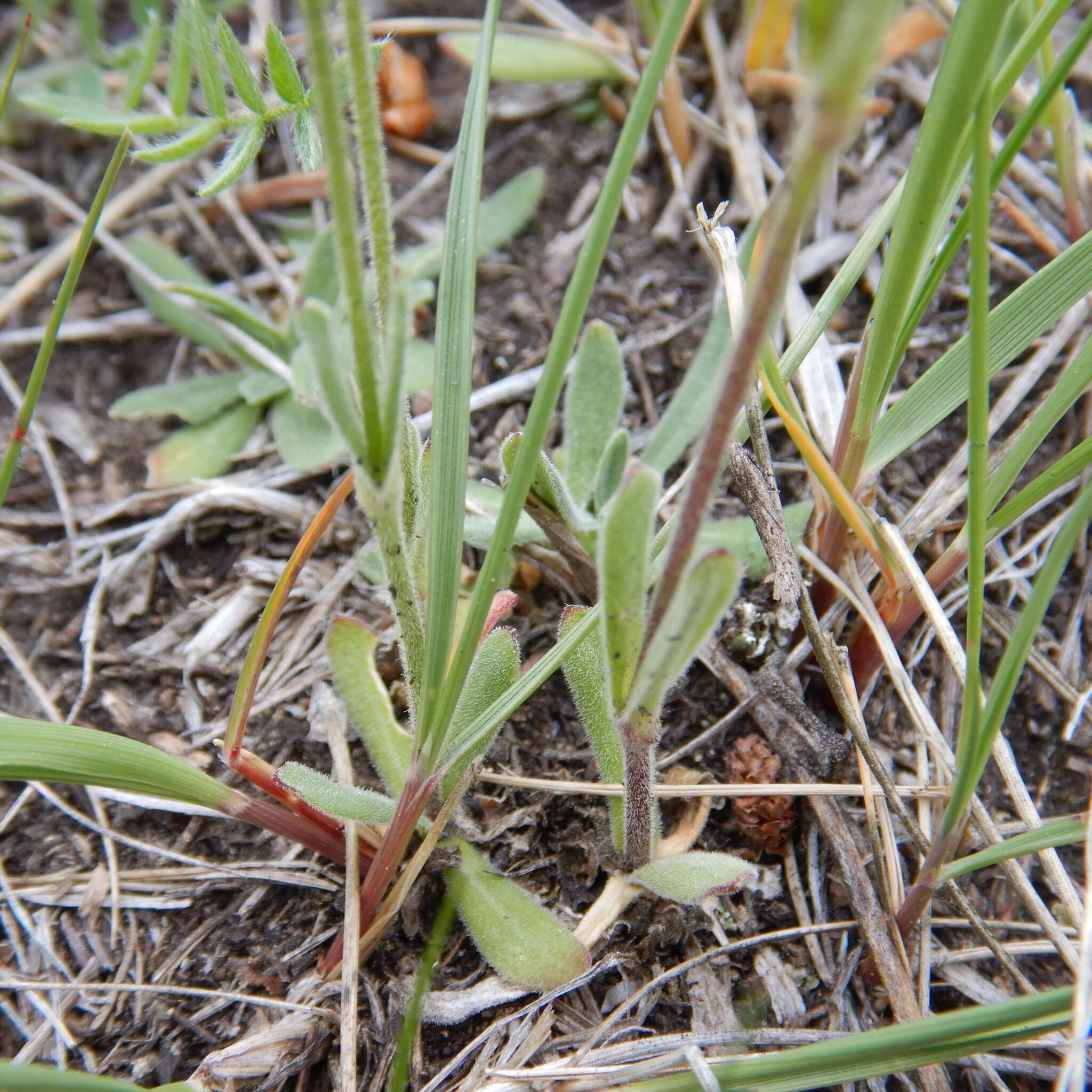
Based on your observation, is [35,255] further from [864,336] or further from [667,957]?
[667,957]

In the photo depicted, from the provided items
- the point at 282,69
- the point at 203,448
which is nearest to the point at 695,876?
the point at 282,69

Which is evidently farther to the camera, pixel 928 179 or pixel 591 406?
pixel 591 406

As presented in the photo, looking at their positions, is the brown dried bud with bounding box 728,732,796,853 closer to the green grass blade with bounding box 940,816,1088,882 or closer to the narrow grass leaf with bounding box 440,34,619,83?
the green grass blade with bounding box 940,816,1088,882

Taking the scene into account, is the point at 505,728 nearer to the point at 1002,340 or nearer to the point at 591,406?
the point at 591,406

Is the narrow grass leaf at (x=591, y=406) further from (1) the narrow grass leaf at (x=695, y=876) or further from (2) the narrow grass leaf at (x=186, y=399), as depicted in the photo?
(2) the narrow grass leaf at (x=186, y=399)

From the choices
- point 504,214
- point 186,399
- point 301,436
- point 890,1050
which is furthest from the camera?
point 504,214

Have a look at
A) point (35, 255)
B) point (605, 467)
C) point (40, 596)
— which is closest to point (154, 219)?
point (35, 255)

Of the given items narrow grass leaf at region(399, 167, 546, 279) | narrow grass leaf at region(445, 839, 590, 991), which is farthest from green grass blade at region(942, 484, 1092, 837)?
narrow grass leaf at region(399, 167, 546, 279)
